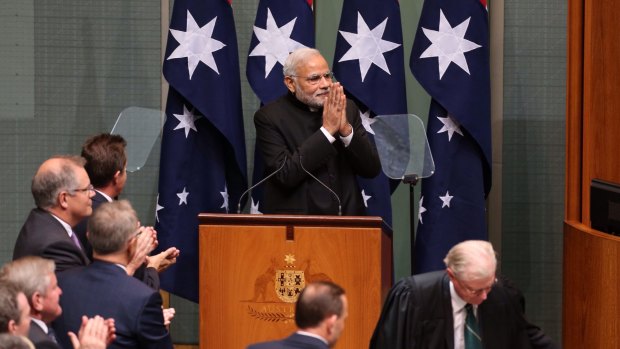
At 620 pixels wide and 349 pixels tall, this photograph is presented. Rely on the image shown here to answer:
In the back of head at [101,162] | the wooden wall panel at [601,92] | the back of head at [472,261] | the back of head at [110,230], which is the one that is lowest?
the back of head at [472,261]

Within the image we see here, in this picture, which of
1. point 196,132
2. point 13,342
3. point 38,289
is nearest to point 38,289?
point 38,289

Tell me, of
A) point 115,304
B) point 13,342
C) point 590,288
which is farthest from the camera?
point 590,288

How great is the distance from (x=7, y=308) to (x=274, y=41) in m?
3.55

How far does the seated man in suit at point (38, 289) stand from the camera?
13.8ft

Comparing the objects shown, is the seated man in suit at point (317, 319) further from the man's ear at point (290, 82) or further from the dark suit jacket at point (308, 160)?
the man's ear at point (290, 82)

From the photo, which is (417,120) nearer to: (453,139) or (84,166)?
(453,139)

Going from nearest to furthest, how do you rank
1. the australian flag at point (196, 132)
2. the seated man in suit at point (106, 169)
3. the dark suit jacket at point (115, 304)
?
the dark suit jacket at point (115, 304), the seated man in suit at point (106, 169), the australian flag at point (196, 132)

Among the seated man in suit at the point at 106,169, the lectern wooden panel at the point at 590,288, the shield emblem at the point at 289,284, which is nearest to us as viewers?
the shield emblem at the point at 289,284

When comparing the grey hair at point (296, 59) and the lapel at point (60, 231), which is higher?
the grey hair at point (296, 59)

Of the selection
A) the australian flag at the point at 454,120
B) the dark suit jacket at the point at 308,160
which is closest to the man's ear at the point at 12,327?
the dark suit jacket at the point at 308,160

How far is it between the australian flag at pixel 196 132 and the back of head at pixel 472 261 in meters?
2.51

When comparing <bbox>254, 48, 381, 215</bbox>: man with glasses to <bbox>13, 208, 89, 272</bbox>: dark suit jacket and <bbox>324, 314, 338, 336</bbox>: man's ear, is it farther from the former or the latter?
<bbox>324, 314, 338, 336</bbox>: man's ear

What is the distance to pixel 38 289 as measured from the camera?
421 centimetres

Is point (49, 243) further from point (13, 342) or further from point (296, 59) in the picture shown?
point (296, 59)
